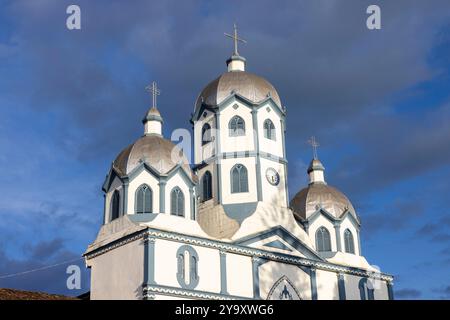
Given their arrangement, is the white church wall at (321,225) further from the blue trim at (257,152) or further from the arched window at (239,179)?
the arched window at (239,179)

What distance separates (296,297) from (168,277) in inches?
260

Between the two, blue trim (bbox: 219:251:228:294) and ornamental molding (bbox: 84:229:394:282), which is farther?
blue trim (bbox: 219:251:228:294)

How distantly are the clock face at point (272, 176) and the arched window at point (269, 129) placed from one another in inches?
68.4

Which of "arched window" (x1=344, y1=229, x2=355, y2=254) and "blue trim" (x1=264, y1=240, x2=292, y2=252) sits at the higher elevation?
"arched window" (x1=344, y1=229, x2=355, y2=254)

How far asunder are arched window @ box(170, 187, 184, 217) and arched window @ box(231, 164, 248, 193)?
3.88 m

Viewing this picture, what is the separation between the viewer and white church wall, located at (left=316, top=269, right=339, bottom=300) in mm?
34628

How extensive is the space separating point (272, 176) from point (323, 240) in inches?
187

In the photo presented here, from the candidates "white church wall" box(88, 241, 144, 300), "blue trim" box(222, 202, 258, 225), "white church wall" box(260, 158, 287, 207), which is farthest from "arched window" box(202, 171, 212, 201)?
"white church wall" box(88, 241, 144, 300)

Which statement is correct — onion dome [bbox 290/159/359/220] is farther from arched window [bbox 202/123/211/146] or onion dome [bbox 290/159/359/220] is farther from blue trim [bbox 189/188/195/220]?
blue trim [bbox 189/188/195/220]

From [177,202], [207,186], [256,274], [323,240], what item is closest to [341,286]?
[323,240]

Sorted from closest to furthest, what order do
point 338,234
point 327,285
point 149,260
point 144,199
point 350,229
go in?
point 149,260, point 144,199, point 327,285, point 338,234, point 350,229

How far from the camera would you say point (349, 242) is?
1522 inches

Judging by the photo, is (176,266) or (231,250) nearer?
(176,266)

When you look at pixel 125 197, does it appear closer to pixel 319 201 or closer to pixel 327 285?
pixel 327 285
